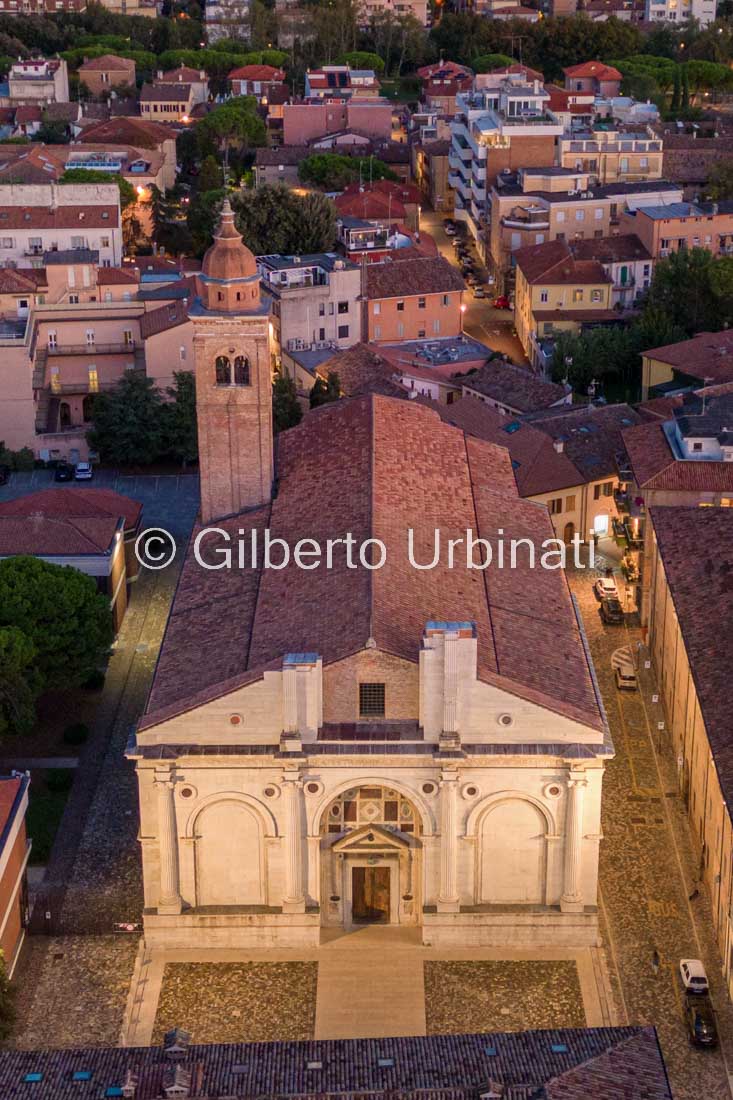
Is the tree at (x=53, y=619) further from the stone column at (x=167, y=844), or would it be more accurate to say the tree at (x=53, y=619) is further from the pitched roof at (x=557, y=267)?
the pitched roof at (x=557, y=267)

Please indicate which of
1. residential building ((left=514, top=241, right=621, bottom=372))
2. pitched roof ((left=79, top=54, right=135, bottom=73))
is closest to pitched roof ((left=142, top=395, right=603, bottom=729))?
residential building ((left=514, top=241, right=621, bottom=372))

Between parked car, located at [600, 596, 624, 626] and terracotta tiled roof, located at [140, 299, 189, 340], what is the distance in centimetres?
3302

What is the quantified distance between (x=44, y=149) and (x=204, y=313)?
274 feet

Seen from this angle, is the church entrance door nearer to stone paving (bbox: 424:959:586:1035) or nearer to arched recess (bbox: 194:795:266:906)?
stone paving (bbox: 424:959:586:1035)

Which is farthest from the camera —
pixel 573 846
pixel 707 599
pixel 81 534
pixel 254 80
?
pixel 254 80

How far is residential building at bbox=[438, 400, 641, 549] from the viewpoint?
77.2 m

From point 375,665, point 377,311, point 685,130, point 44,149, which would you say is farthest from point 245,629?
point 685,130

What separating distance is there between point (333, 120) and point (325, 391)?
78.6 meters

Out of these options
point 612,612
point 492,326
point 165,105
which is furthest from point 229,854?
point 165,105

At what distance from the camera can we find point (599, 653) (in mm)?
67562

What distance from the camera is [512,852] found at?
48969mm

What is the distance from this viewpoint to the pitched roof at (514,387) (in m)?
91.1

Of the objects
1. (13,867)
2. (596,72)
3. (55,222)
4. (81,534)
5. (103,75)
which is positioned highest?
(55,222)

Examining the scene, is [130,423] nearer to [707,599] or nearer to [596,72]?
[707,599]
